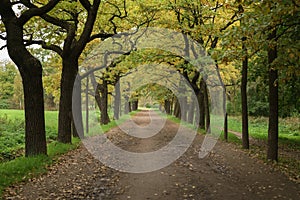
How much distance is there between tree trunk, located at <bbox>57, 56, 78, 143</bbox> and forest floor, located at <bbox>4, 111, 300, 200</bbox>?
3374mm

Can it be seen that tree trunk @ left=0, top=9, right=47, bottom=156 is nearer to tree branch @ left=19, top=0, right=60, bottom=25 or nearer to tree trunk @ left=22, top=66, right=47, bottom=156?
tree trunk @ left=22, top=66, right=47, bottom=156

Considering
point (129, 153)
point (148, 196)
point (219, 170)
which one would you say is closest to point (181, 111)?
point (129, 153)

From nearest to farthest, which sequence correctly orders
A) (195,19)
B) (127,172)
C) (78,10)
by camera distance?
(127,172), (78,10), (195,19)

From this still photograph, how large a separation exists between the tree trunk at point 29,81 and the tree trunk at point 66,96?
12.8 feet

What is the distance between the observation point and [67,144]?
15.9m

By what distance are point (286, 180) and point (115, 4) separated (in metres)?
12.0

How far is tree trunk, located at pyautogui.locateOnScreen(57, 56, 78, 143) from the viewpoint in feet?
52.1

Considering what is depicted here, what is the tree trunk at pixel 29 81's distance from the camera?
36.5ft

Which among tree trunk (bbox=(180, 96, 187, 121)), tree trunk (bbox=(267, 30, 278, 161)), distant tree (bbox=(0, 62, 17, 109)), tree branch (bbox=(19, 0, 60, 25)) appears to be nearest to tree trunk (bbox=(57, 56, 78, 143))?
tree branch (bbox=(19, 0, 60, 25))

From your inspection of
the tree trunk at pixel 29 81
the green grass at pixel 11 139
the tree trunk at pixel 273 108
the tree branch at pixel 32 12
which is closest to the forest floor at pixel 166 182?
the tree trunk at pixel 273 108

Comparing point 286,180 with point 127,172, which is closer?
point 286,180

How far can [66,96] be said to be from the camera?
1605 cm

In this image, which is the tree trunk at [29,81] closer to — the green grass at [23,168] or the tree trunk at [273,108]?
the green grass at [23,168]

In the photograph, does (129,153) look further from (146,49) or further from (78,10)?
(146,49)
